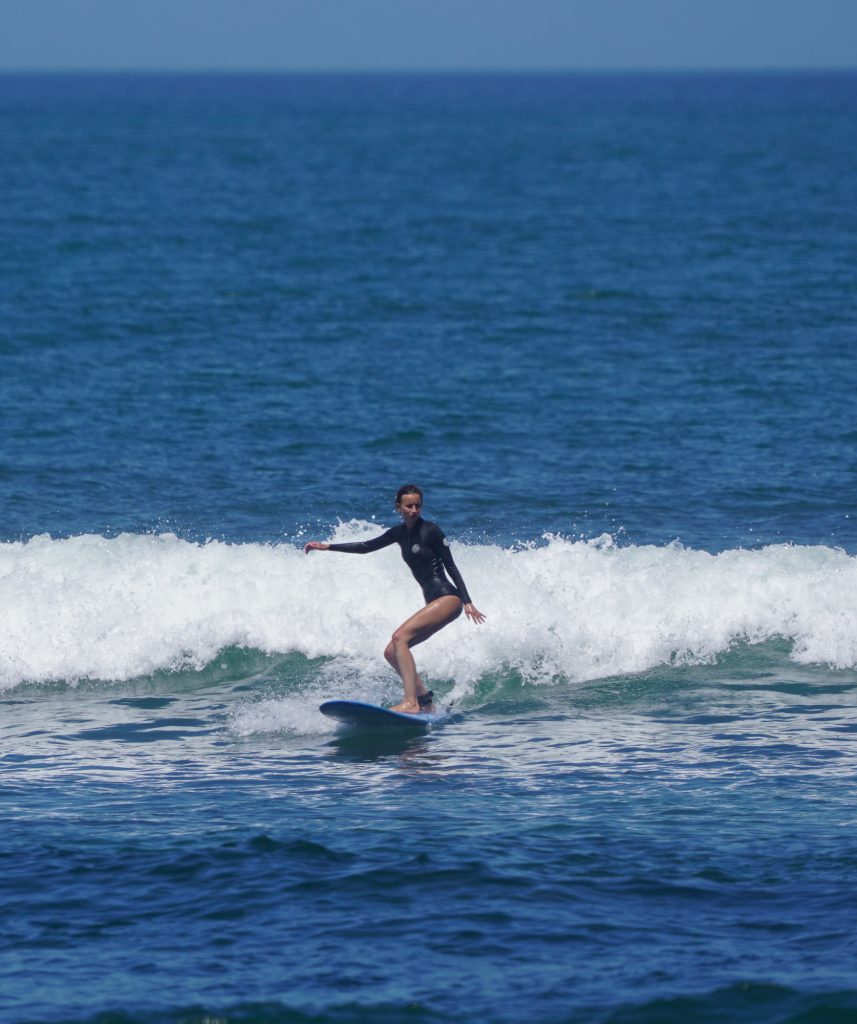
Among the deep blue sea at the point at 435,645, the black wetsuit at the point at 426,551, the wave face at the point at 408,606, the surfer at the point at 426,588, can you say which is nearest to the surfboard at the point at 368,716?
the deep blue sea at the point at 435,645

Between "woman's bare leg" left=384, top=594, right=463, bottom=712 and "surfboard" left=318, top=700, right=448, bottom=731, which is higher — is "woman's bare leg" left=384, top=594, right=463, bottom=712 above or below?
above

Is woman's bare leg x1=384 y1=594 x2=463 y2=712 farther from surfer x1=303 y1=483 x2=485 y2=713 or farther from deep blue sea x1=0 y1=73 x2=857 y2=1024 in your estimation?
deep blue sea x1=0 y1=73 x2=857 y2=1024

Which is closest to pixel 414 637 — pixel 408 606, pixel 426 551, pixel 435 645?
pixel 426 551

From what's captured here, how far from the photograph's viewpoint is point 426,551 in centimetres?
1421

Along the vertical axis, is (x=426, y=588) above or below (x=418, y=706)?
above

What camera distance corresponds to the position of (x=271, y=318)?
3681 cm

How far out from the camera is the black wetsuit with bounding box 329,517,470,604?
14172 millimetres

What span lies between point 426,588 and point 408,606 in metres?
3.96

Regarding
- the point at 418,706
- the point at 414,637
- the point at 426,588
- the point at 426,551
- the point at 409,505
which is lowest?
the point at 418,706

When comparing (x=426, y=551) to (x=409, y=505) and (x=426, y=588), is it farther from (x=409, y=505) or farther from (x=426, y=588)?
(x=409, y=505)

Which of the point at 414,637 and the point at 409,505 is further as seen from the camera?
the point at 414,637

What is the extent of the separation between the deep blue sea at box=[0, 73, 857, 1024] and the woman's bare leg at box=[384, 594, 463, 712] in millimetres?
458

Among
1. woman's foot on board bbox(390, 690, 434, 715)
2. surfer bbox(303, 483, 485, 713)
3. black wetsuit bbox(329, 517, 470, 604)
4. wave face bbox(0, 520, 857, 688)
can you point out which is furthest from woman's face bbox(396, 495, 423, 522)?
wave face bbox(0, 520, 857, 688)

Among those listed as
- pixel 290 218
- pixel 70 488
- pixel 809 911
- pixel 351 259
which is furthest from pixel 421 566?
pixel 290 218
